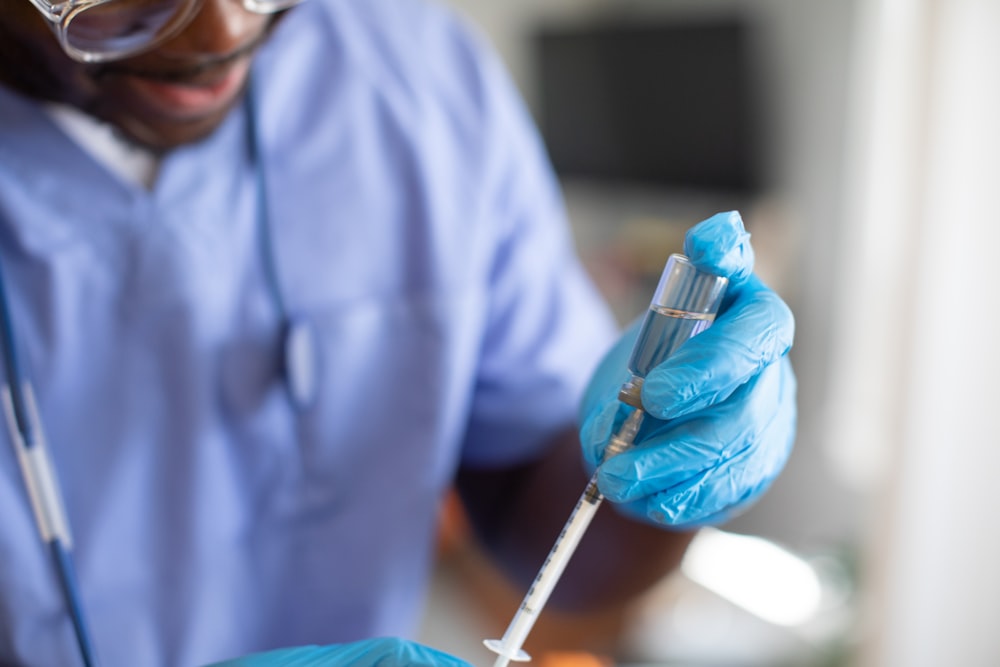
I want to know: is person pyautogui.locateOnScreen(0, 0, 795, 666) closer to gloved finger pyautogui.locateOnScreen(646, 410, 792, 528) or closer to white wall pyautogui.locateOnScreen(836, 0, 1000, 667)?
gloved finger pyautogui.locateOnScreen(646, 410, 792, 528)

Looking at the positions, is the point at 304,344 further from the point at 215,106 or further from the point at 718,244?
the point at 718,244

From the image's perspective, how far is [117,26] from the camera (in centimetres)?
54

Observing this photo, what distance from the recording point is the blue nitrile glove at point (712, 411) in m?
0.47

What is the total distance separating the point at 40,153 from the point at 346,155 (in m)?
0.23

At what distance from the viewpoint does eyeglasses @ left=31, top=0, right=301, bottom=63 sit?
1.67 feet

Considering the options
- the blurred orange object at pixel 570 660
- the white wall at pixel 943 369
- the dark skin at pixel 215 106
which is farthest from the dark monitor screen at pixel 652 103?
the dark skin at pixel 215 106

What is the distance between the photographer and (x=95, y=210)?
623 millimetres

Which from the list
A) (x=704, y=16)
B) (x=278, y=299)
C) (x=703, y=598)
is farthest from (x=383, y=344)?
(x=704, y=16)

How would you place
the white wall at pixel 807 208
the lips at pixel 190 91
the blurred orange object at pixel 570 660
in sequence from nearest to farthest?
the lips at pixel 190 91, the blurred orange object at pixel 570 660, the white wall at pixel 807 208

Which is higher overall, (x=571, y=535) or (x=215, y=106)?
(x=215, y=106)

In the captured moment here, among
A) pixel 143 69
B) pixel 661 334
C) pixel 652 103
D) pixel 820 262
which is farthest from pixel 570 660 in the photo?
pixel 652 103

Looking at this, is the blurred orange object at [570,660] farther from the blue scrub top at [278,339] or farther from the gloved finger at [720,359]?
the gloved finger at [720,359]

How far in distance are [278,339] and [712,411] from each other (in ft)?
1.11

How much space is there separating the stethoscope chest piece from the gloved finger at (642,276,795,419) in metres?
0.31
